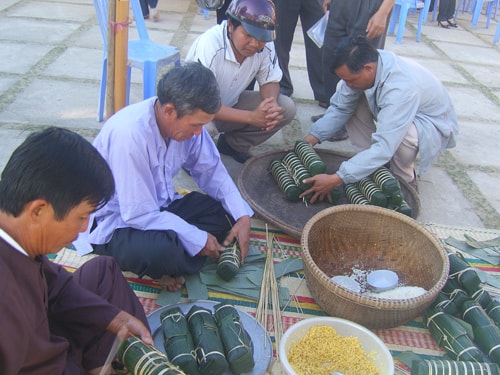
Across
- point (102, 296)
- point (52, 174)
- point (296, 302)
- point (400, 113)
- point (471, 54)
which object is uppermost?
point (52, 174)

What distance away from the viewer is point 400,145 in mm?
3166

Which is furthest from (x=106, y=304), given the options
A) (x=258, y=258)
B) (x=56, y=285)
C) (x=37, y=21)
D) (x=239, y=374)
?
(x=37, y=21)

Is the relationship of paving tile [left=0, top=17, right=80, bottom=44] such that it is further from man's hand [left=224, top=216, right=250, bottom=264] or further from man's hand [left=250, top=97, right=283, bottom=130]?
man's hand [left=224, top=216, right=250, bottom=264]

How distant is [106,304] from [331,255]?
1.33m

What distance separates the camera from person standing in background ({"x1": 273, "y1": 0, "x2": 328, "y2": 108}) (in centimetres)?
421

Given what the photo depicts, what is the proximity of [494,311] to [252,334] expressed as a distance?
1.13 m

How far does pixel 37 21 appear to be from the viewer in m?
6.19

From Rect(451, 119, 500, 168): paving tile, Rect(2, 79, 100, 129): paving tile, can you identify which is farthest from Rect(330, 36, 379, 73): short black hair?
Rect(2, 79, 100, 129): paving tile

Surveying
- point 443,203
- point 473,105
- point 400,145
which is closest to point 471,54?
point 473,105

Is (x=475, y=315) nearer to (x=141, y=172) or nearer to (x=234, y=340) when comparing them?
(x=234, y=340)

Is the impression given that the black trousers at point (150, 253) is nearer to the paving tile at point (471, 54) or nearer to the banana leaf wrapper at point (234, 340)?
the banana leaf wrapper at point (234, 340)

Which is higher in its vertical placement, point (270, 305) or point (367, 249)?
point (367, 249)

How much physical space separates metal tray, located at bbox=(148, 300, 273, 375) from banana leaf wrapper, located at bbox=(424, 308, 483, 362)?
75 centimetres

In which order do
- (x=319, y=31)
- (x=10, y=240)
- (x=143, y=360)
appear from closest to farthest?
(x=10, y=240)
(x=143, y=360)
(x=319, y=31)
